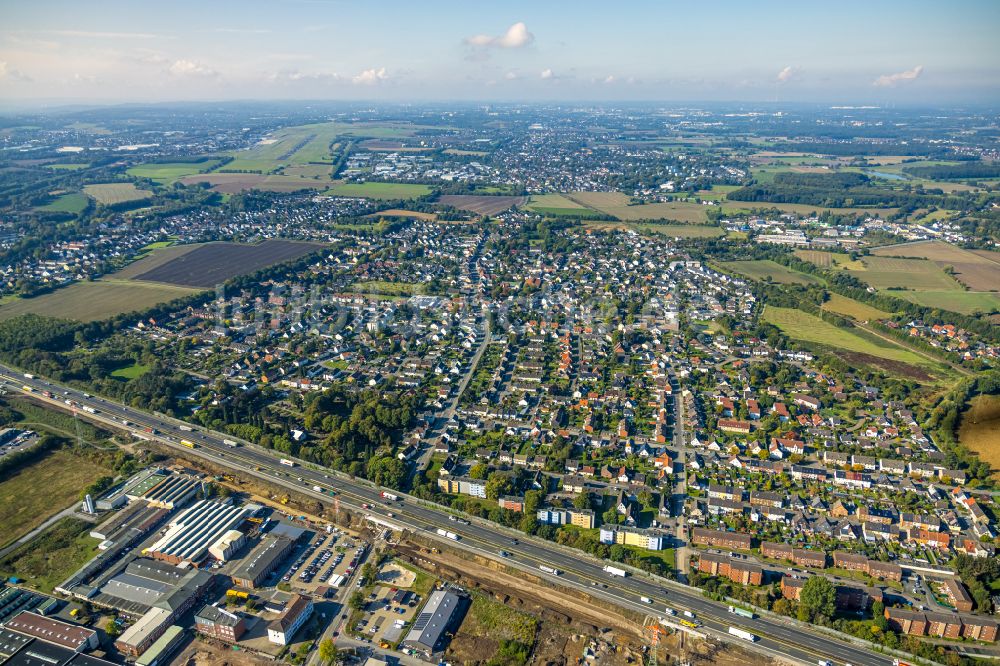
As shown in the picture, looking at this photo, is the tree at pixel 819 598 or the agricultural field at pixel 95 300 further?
the agricultural field at pixel 95 300

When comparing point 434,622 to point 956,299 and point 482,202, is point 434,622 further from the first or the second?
point 482,202

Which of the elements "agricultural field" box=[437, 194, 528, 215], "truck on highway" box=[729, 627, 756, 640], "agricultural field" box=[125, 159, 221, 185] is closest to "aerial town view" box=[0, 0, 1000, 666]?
"truck on highway" box=[729, 627, 756, 640]

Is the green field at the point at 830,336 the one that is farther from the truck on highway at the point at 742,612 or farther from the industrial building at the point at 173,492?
the industrial building at the point at 173,492

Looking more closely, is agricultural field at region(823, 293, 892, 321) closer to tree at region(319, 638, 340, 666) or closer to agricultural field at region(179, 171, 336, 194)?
tree at region(319, 638, 340, 666)

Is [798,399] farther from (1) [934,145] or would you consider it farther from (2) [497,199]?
(1) [934,145]

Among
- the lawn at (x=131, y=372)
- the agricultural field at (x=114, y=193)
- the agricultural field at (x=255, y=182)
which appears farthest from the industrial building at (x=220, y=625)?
the agricultural field at (x=255, y=182)
